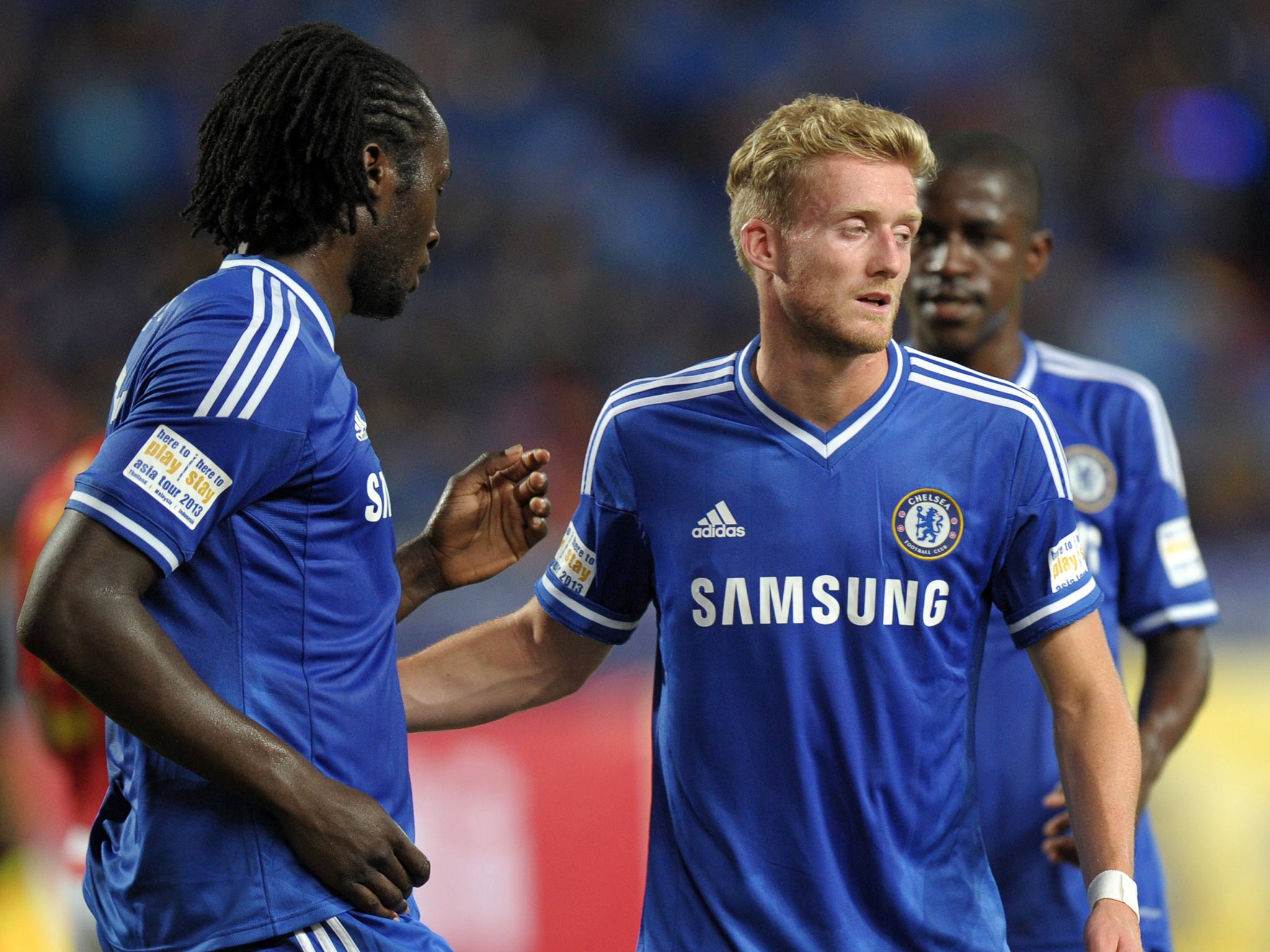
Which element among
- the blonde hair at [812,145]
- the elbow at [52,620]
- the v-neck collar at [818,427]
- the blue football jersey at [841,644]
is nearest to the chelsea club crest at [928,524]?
the blue football jersey at [841,644]

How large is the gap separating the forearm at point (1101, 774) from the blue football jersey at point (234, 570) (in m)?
1.16

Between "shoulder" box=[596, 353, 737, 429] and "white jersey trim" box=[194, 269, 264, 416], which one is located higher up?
"shoulder" box=[596, 353, 737, 429]

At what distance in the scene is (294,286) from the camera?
2.31 metres

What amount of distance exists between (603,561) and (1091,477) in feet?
4.45

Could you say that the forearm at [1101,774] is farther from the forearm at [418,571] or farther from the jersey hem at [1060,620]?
the forearm at [418,571]

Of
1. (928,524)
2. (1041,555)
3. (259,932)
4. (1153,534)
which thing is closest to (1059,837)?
(1153,534)

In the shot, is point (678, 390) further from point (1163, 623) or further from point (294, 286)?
point (1163, 623)

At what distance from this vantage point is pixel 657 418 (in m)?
2.73

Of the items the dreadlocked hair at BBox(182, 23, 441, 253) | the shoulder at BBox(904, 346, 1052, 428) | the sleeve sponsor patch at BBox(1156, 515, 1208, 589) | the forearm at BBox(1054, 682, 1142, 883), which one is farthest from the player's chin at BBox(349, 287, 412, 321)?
the sleeve sponsor patch at BBox(1156, 515, 1208, 589)

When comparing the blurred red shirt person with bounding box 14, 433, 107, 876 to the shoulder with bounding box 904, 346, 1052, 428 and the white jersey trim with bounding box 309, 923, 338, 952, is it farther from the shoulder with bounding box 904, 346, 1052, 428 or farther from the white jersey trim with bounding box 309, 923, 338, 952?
the shoulder with bounding box 904, 346, 1052, 428

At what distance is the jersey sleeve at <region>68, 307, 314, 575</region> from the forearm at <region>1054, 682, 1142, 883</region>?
A: 1358mm

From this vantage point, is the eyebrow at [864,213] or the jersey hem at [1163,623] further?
the jersey hem at [1163,623]

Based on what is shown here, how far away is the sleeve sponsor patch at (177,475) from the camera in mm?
2016

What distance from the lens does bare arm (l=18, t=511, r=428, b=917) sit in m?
1.97
